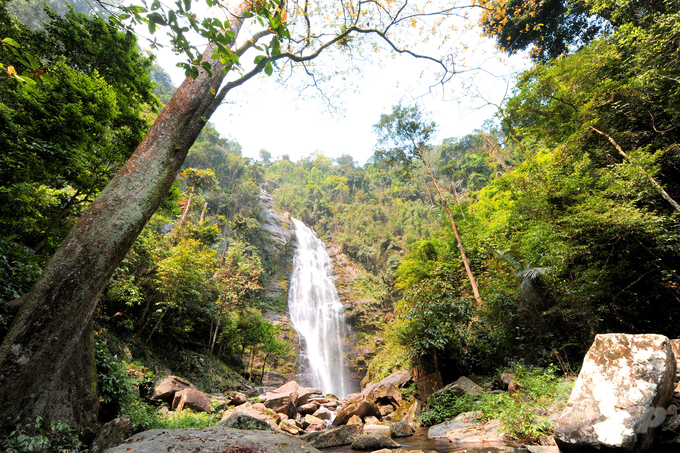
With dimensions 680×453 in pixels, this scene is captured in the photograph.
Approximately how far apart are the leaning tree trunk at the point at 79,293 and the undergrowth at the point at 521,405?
5.54m

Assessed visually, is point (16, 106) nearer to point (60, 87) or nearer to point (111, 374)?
point (60, 87)

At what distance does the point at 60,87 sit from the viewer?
3.99m

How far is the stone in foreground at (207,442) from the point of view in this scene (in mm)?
2789

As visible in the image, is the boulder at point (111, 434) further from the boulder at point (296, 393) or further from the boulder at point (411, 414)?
the boulder at point (296, 393)

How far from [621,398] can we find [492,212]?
12.5 meters

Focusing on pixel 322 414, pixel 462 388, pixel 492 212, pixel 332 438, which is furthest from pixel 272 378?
pixel 492 212

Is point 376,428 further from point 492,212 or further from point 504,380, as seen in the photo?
point 492,212

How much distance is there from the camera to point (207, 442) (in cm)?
307

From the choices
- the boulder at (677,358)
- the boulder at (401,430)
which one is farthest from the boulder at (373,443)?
the boulder at (677,358)

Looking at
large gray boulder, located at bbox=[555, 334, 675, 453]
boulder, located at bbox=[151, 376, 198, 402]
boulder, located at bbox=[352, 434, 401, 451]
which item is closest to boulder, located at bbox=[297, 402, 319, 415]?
boulder, located at bbox=[151, 376, 198, 402]

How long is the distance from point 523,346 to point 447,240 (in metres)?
7.30

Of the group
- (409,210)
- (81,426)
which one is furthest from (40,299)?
(409,210)

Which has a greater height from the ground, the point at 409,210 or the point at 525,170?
the point at 409,210

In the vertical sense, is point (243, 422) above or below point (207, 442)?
below
